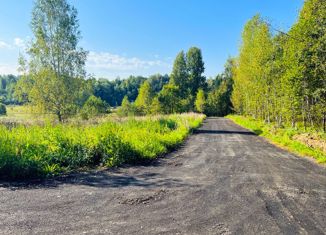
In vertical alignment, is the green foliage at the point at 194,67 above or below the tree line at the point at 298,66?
above

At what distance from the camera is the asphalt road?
16.0ft

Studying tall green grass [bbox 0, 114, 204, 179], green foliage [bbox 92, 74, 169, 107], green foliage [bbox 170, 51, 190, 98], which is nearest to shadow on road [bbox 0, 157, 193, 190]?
tall green grass [bbox 0, 114, 204, 179]

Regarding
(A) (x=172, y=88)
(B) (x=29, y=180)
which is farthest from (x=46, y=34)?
(A) (x=172, y=88)

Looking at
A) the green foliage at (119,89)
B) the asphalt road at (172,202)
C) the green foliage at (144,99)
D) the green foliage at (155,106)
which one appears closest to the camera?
the asphalt road at (172,202)

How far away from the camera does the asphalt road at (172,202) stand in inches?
191

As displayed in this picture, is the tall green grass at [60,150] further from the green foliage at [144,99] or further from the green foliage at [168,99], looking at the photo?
the green foliage at [168,99]

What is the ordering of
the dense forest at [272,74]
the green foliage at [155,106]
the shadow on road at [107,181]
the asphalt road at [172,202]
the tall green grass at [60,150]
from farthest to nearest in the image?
the green foliage at [155,106] → the dense forest at [272,74] → the tall green grass at [60,150] → the shadow on road at [107,181] → the asphalt road at [172,202]

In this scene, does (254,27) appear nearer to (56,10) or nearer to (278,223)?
(56,10)

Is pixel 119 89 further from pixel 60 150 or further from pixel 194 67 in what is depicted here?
pixel 60 150

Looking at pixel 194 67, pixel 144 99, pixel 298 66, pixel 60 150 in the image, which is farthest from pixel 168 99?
pixel 60 150

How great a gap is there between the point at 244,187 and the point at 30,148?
6.67 meters

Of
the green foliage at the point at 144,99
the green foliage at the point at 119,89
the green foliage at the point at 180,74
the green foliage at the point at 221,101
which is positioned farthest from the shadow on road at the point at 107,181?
the green foliage at the point at 119,89

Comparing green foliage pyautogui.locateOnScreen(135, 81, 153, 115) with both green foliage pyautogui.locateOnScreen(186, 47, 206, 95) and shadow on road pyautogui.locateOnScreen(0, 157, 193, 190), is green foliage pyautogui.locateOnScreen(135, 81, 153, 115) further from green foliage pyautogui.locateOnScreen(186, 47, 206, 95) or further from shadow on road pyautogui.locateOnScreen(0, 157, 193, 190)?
shadow on road pyautogui.locateOnScreen(0, 157, 193, 190)

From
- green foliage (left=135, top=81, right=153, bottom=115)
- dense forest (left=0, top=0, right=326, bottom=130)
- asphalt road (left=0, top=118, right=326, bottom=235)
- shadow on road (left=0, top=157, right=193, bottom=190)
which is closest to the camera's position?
asphalt road (left=0, top=118, right=326, bottom=235)
